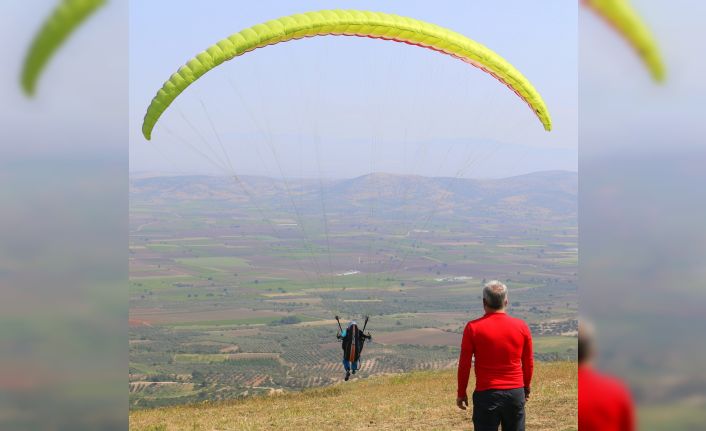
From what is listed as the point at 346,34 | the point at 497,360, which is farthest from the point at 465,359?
the point at 346,34

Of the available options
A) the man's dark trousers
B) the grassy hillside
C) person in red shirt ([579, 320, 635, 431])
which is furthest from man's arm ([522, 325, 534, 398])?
the grassy hillside

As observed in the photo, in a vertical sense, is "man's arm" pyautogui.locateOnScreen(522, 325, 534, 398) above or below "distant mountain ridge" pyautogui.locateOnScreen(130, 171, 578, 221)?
below

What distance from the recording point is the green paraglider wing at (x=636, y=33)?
1.82 meters

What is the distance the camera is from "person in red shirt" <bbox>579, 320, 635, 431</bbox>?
1.87 meters

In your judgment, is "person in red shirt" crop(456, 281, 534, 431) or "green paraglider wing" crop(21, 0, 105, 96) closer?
"green paraglider wing" crop(21, 0, 105, 96)

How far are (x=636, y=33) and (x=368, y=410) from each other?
376 inches

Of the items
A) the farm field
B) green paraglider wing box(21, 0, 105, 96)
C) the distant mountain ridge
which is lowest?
the farm field

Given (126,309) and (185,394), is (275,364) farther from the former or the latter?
(126,309)

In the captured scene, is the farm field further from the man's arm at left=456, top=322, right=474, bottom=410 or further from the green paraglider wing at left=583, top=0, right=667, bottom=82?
the green paraglider wing at left=583, top=0, right=667, bottom=82

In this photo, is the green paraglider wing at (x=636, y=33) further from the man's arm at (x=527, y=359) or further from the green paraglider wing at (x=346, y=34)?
the green paraglider wing at (x=346, y=34)

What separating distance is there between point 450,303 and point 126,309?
74585 mm

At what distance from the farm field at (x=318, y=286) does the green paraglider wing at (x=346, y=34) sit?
266 centimetres

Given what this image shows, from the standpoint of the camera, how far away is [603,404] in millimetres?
2064

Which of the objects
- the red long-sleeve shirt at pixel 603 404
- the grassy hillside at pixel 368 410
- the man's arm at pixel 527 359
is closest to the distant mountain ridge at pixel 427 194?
the grassy hillside at pixel 368 410
